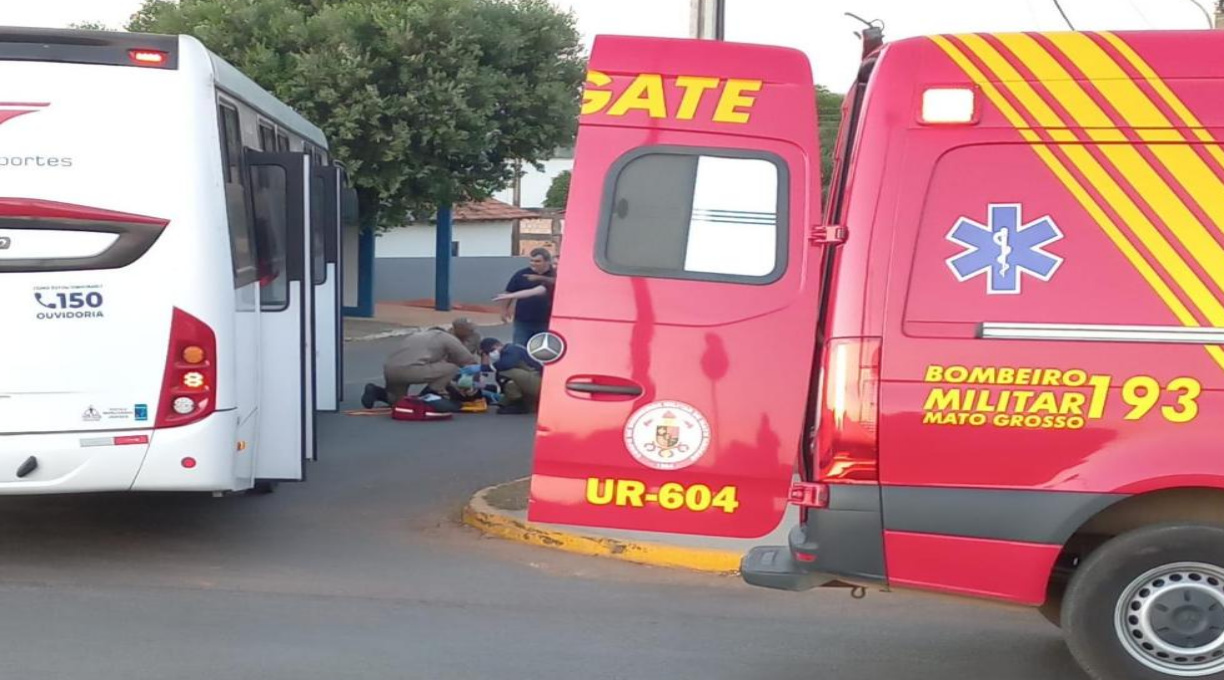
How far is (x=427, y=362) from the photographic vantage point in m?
14.5

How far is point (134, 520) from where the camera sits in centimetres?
898

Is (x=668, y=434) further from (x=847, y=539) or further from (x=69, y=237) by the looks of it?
(x=69, y=237)

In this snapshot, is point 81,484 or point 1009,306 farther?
point 81,484

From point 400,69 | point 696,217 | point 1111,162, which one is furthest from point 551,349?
point 400,69

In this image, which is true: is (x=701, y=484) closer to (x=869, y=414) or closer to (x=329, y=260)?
(x=869, y=414)

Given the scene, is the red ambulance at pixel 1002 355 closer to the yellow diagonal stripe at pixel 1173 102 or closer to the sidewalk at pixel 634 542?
the yellow diagonal stripe at pixel 1173 102

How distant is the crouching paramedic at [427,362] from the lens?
14.4m

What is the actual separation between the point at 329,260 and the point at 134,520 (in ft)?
10.7

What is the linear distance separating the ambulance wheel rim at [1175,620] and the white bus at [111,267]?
4435 mm

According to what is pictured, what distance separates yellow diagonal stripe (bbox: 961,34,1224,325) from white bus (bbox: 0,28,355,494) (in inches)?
158

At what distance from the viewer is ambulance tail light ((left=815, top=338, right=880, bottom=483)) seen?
16.3 ft

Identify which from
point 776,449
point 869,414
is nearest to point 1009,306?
point 869,414

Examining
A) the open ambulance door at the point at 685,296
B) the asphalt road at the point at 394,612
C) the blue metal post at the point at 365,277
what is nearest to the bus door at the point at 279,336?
the asphalt road at the point at 394,612

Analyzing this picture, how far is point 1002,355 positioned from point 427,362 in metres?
10.0
